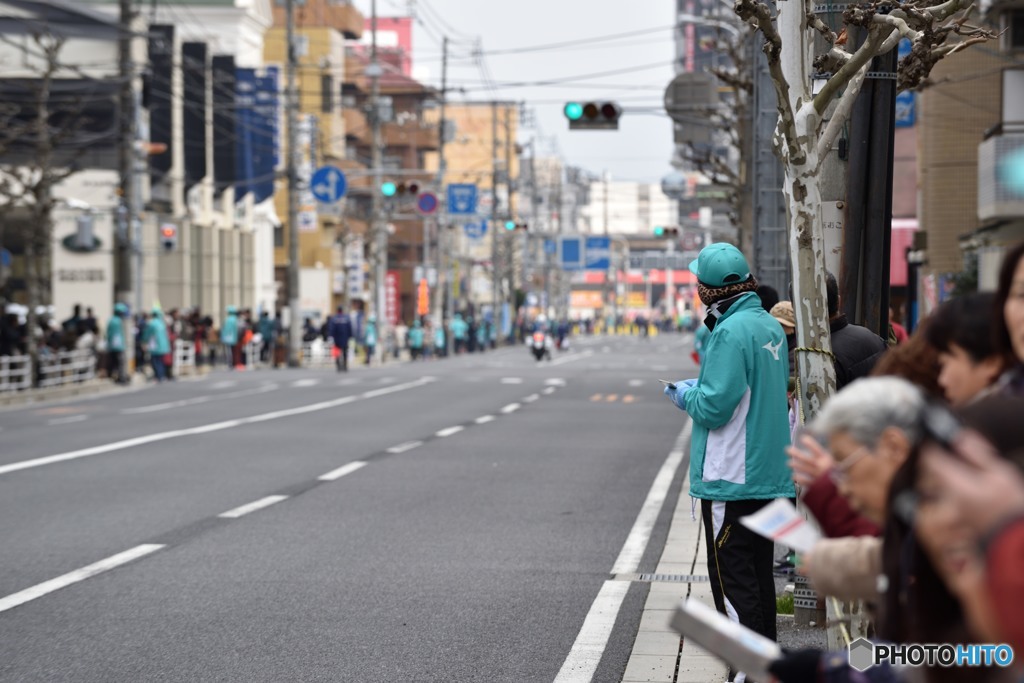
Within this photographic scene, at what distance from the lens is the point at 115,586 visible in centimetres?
1010

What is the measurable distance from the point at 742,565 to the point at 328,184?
4601 cm

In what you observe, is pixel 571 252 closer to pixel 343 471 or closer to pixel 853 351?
pixel 343 471

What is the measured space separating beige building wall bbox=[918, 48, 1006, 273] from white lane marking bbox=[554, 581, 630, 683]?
115ft

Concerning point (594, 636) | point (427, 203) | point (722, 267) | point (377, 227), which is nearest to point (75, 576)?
point (594, 636)

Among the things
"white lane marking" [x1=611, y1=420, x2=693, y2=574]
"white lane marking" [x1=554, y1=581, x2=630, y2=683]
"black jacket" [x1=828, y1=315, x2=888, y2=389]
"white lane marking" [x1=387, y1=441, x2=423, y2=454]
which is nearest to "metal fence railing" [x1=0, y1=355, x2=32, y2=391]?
"white lane marking" [x1=387, y1=441, x2=423, y2=454]

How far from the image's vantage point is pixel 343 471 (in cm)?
1739

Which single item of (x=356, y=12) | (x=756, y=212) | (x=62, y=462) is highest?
(x=356, y=12)

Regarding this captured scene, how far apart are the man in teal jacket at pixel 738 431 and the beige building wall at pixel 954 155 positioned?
37.5 metres

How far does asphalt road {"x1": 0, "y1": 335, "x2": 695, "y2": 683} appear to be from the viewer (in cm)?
807

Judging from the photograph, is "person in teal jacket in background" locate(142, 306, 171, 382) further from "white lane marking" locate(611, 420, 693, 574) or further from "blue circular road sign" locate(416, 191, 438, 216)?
"blue circular road sign" locate(416, 191, 438, 216)

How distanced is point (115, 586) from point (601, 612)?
2782mm

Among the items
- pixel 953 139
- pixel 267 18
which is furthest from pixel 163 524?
pixel 267 18

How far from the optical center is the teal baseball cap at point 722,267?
701 centimetres

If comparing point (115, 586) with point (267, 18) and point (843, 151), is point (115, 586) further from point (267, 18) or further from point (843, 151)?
point (267, 18)
